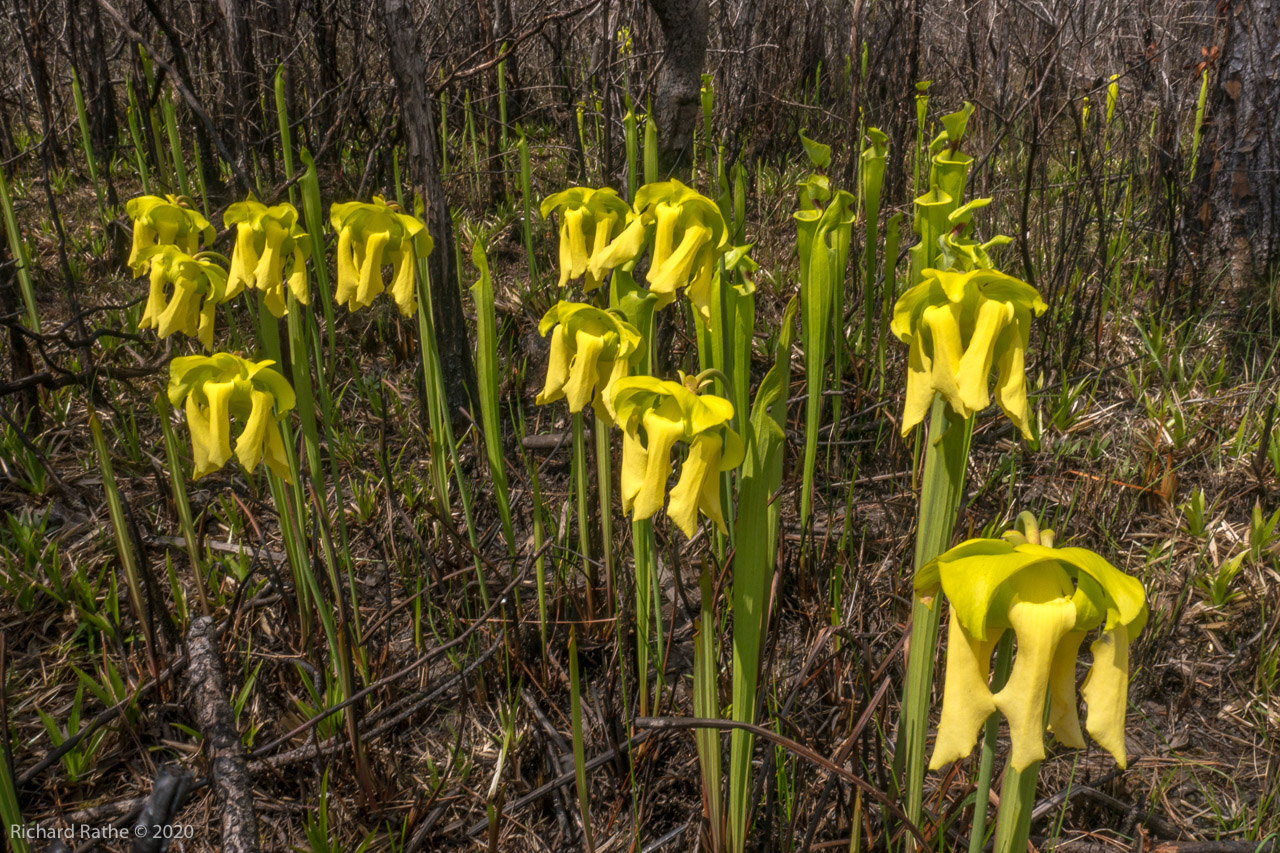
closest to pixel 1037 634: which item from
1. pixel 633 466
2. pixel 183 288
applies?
pixel 633 466

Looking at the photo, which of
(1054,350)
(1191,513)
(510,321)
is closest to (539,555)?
(510,321)

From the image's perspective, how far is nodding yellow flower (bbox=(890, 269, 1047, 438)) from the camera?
835 millimetres

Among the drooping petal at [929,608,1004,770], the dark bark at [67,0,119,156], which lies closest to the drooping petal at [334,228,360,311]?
the drooping petal at [929,608,1004,770]

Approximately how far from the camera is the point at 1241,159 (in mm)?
2811

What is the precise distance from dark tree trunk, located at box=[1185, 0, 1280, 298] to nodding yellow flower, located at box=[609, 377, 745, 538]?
289 cm

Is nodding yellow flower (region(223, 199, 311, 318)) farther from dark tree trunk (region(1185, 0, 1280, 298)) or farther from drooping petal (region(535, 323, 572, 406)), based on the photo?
dark tree trunk (region(1185, 0, 1280, 298))

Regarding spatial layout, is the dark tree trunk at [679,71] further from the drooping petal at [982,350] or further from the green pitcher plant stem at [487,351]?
the drooping petal at [982,350]

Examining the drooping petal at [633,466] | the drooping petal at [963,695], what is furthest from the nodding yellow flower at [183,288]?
the drooping petal at [963,695]

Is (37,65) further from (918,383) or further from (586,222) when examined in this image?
(918,383)

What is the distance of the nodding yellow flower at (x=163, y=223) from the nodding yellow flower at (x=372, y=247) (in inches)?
16.5

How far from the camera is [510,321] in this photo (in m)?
2.77

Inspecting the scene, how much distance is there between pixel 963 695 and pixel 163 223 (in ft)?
5.71

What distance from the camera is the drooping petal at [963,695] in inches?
25.5

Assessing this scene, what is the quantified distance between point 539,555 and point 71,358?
2320 millimetres
